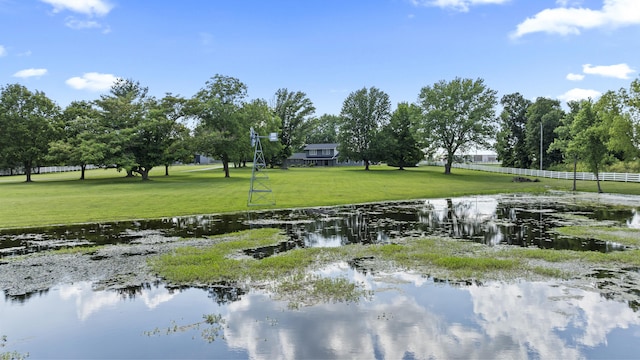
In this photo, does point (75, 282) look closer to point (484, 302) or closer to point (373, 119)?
point (484, 302)

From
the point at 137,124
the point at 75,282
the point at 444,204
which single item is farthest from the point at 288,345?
the point at 137,124

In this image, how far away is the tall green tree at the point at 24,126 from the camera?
171 ft

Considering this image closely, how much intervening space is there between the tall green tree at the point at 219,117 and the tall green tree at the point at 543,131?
1875 inches

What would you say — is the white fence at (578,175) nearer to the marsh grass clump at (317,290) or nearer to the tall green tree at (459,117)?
the tall green tree at (459,117)

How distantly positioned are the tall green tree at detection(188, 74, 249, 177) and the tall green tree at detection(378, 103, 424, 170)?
30394 mm

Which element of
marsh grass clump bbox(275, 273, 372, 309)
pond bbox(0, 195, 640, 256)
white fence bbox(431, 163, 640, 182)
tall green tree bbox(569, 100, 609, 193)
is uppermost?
tall green tree bbox(569, 100, 609, 193)

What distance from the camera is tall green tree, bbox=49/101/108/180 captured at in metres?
46.7

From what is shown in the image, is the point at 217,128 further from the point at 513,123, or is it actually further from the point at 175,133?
the point at 513,123

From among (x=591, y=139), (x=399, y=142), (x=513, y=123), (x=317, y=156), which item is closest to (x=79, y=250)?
(x=591, y=139)

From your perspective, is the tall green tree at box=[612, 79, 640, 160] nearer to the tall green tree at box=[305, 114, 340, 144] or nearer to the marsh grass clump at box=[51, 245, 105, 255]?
the marsh grass clump at box=[51, 245, 105, 255]

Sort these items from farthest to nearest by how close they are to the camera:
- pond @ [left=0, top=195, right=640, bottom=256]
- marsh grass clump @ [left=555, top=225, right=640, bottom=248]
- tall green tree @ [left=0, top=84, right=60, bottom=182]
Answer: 1. tall green tree @ [left=0, top=84, right=60, bottom=182]
2. pond @ [left=0, top=195, right=640, bottom=256]
3. marsh grass clump @ [left=555, top=225, right=640, bottom=248]

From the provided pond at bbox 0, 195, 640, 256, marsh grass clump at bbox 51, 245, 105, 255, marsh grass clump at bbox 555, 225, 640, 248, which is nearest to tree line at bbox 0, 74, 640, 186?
pond at bbox 0, 195, 640, 256

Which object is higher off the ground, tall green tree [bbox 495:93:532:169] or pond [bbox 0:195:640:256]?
tall green tree [bbox 495:93:532:169]

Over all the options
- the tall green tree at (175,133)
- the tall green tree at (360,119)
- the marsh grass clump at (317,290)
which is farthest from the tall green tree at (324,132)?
the marsh grass clump at (317,290)
